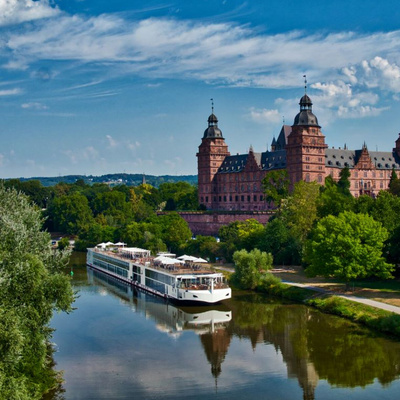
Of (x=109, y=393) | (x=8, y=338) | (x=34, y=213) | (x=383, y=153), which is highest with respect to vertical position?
(x=383, y=153)

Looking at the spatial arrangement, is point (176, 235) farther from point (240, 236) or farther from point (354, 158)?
point (354, 158)

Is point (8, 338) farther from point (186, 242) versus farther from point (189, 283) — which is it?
point (186, 242)

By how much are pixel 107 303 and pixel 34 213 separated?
23.4m

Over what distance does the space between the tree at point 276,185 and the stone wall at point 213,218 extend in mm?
4079

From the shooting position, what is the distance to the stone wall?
102 metres

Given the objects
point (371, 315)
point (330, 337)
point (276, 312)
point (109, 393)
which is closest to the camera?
point (109, 393)

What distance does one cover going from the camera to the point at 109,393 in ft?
100

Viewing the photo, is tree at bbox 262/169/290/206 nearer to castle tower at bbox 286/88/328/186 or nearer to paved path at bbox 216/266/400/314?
castle tower at bbox 286/88/328/186

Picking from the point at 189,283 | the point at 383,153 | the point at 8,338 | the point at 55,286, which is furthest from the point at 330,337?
the point at 383,153

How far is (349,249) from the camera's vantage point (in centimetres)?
5181

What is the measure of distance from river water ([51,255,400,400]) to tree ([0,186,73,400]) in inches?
128

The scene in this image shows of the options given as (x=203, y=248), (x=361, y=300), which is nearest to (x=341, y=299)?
(x=361, y=300)

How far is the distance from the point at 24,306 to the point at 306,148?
82.6 metres

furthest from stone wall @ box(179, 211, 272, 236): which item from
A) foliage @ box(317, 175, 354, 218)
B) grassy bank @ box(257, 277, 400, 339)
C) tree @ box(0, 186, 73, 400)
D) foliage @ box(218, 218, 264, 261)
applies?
tree @ box(0, 186, 73, 400)
